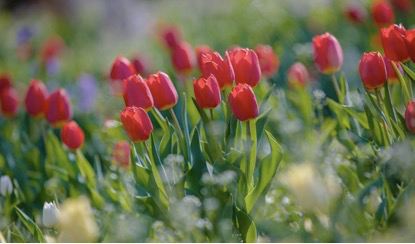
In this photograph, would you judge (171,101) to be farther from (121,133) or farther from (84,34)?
(84,34)

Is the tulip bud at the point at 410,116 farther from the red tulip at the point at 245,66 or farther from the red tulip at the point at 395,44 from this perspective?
the red tulip at the point at 245,66

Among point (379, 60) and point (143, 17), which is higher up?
point (379, 60)

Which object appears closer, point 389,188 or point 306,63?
point 389,188

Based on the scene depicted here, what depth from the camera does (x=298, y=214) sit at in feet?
6.11

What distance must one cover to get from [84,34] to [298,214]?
19.3 feet

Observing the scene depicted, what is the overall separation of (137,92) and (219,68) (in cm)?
23

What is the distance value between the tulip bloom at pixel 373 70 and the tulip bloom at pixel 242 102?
1.00 ft

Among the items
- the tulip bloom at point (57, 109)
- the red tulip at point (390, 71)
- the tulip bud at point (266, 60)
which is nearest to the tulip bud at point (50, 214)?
the tulip bloom at point (57, 109)

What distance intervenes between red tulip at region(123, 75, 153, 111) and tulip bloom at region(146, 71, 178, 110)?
5cm

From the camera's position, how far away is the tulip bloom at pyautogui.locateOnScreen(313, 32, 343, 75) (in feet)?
7.01

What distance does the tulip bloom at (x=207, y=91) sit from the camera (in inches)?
70.8

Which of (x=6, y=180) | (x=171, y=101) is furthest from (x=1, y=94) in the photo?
(x=171, y=101)

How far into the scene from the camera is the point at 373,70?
1812mm

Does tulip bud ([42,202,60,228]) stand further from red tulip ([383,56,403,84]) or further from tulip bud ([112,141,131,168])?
red tulip ([383,56,403,84])
